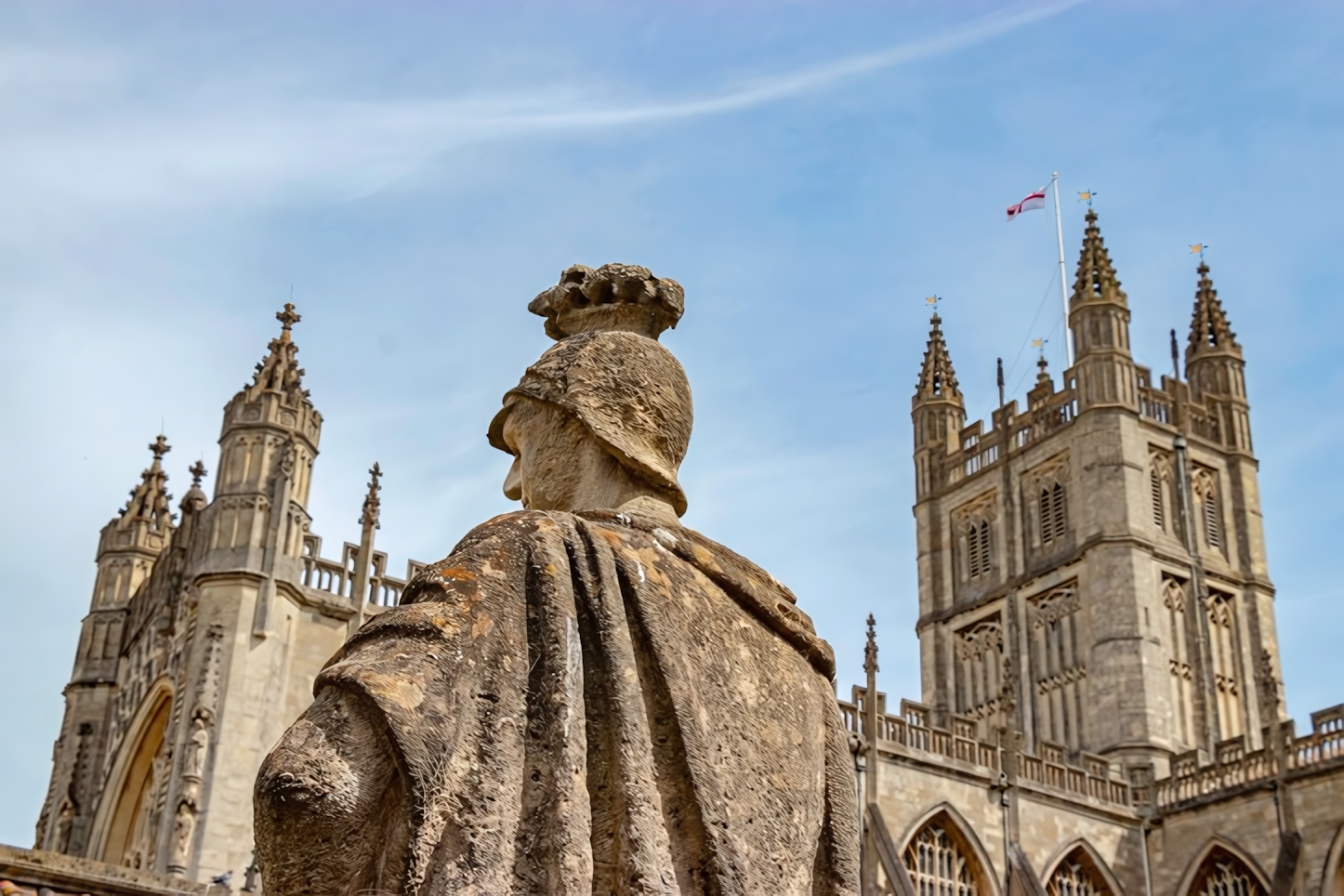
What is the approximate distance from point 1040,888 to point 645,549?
23.8 m

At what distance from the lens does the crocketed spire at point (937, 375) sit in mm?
40000

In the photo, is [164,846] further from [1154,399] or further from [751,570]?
[1154,399]

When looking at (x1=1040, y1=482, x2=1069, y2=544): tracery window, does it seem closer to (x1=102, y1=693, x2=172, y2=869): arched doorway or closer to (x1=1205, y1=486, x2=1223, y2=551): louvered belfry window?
(x1=1205, y1=486, x2=1223, y2=551): louvered belfry window

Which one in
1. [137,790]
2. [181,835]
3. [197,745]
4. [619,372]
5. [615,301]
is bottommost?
[619,372]

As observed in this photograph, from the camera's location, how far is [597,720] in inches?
79.3

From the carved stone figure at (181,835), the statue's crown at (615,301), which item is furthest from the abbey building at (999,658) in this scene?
the statue's crown at (615,301)

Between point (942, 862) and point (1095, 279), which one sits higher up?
point (1095, 279)

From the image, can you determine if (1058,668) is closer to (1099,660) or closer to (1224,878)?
(1099,660)

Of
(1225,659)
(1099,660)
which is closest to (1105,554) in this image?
(1099,660)

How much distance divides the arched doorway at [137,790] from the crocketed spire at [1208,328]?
1028 inches

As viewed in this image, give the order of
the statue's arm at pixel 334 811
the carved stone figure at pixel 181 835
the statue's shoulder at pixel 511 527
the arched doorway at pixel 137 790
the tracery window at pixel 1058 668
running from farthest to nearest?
the tracery window at pixel 1058 668
the arched doorway at pixel 137 790
the carved stone figure at pixel 181 835
the statue's shoulder at pixel 511 527
the statue's arm at pixel 334 811

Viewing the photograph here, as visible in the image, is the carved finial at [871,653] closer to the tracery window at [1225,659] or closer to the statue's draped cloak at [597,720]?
the tracery window at [1225,659]

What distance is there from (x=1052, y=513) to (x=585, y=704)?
3420 cm

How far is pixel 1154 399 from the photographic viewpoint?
1407 inches
